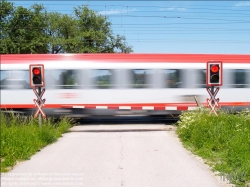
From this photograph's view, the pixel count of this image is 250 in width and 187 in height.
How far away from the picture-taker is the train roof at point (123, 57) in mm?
13188

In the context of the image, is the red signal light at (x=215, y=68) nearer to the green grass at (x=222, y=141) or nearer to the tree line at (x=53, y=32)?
the green grass at (x=222, y=141)

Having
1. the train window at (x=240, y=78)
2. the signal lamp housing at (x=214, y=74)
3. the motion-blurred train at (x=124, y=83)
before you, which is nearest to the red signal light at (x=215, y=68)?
the signal lamp housing at (x=214, y=74)

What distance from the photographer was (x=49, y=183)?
5.18 metres

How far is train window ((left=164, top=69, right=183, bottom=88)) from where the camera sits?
526 inches

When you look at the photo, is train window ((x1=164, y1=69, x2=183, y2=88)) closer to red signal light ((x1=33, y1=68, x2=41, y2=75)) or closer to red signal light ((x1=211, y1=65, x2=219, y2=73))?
red signal light ((x1=211, y1=65, x2=219, y2=73))

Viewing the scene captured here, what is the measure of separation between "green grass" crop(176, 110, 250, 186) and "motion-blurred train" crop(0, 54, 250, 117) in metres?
2.79

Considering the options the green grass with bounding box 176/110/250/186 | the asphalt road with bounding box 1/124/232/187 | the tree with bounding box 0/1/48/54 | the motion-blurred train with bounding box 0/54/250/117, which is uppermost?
the tree with bounding box 0/1/48/54

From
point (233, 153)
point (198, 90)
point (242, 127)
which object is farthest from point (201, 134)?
point (198, 90)

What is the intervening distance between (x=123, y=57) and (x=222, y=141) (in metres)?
6.94

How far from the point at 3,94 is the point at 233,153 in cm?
921

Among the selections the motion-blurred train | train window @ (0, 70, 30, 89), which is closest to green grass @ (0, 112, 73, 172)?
train window @ (0, 70, 30, 89)

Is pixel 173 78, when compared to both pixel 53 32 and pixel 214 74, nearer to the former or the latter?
pixel 214 74

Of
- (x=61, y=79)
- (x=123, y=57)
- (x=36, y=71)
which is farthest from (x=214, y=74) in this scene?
(x=61, y=79)

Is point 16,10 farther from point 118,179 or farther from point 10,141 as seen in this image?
point 118,179
